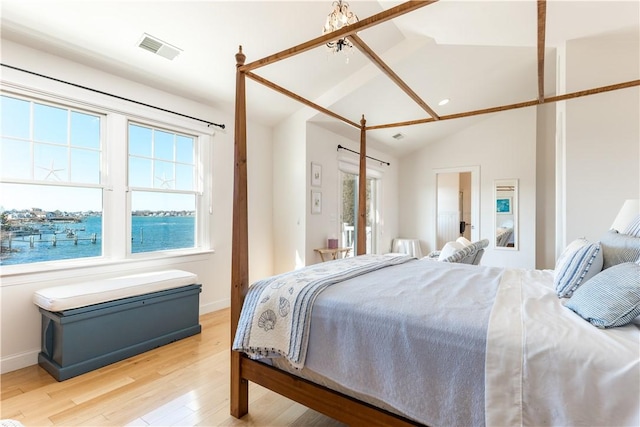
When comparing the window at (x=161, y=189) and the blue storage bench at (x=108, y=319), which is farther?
the window at (x=161, y=189)

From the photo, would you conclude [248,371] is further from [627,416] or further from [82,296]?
[627,416]

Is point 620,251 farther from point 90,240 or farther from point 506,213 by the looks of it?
point 506,213

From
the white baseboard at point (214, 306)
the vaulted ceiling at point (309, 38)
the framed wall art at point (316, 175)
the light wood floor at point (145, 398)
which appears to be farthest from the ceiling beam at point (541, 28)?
the white baseboard at point (214, 306)

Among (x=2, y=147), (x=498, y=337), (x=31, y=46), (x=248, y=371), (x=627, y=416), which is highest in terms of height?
(x=31, y=46)

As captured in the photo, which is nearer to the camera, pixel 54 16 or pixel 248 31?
pixel 54 16

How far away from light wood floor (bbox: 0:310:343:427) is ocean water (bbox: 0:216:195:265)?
2.72 feet

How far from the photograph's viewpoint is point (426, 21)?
3.16 metres

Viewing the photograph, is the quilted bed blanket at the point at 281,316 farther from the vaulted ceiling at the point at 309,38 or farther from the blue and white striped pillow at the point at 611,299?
the vaulted ceiling at the point at 309,38

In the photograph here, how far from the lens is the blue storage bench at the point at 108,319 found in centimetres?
222

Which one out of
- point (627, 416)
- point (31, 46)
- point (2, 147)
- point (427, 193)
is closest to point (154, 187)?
point (2, 147)

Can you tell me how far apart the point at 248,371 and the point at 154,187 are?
2272 mm

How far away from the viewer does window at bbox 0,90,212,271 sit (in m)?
2.43

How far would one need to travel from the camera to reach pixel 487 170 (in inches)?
237

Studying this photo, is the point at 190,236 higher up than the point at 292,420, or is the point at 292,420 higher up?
the point at 190,236
